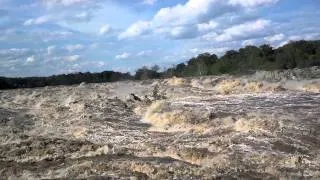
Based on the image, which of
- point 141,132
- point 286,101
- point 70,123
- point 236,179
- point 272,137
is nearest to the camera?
point 236,179

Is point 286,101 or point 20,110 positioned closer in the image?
point 286,101

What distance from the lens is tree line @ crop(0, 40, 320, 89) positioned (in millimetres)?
86000

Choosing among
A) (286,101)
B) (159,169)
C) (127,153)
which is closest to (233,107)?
(286,101)

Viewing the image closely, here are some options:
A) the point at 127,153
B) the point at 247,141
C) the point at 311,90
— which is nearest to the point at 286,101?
the point at 311,90

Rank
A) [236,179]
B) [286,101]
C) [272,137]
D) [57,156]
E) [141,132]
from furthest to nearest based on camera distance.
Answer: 1. [286,101]
2. [141,132]
3. [272,137]
4. [57,156]
5. [236,179]

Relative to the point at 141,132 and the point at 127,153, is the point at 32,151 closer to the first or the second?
the point at 127,153

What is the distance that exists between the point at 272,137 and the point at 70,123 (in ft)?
40.2

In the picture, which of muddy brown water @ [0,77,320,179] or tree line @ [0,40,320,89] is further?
tree line @ [0,40,320,89]

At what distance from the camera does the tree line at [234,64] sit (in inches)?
3386

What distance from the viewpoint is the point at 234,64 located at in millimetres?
103562

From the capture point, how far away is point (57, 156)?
21.8 m

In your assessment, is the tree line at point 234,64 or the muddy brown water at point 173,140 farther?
the tree line at point 234,64

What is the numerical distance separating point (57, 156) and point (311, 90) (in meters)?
25.3

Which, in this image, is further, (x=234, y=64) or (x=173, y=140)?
(x=234, y=64)
